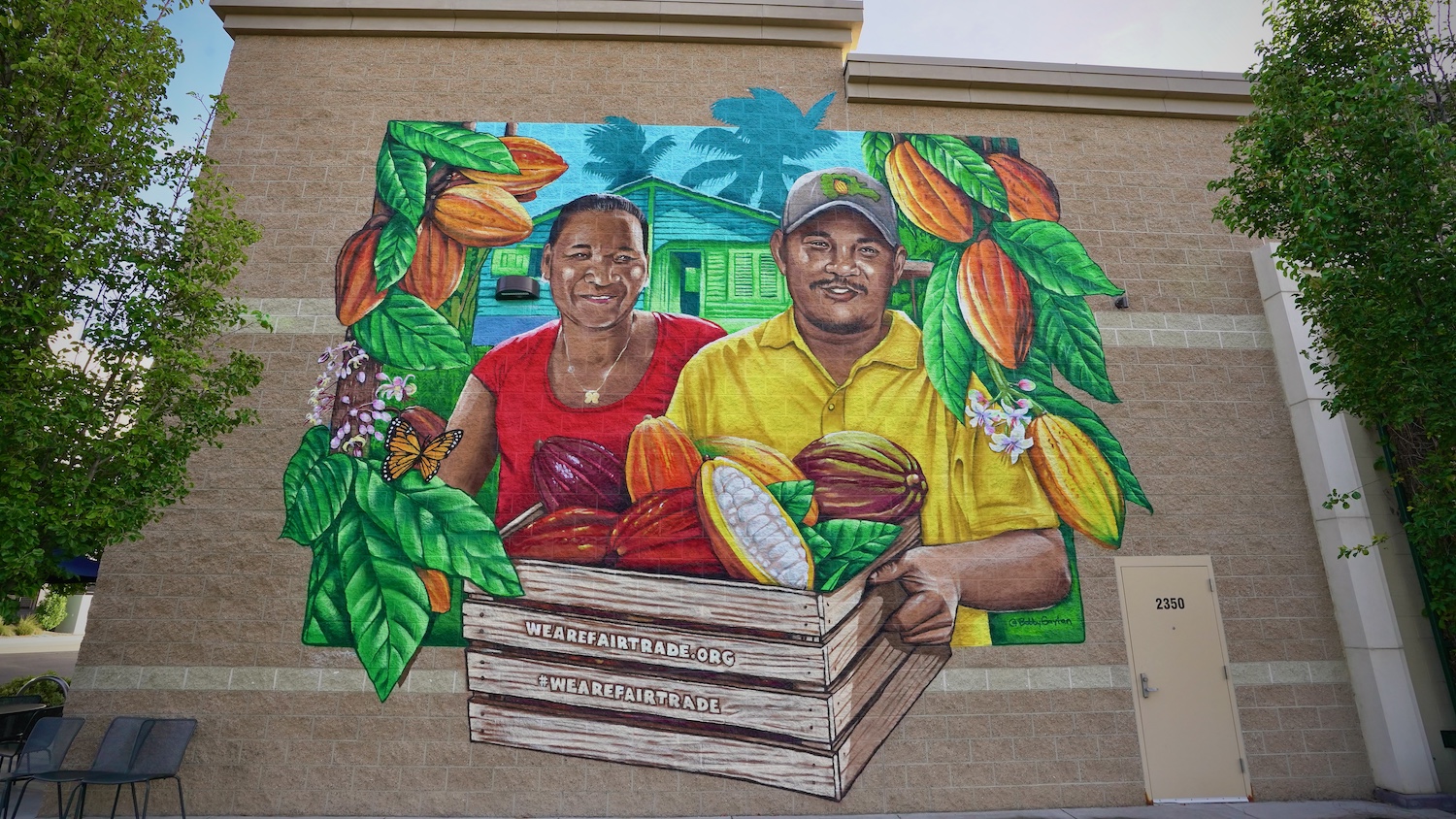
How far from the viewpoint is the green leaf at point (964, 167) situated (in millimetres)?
8539

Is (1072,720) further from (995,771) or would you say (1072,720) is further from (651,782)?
(651,782)

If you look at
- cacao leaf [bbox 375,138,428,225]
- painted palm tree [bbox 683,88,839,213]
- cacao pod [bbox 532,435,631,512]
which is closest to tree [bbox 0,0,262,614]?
cacao leaf [bbox 375,138,428,225]

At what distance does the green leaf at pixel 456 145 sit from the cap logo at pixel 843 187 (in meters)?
3.27

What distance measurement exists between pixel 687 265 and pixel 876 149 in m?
2.52

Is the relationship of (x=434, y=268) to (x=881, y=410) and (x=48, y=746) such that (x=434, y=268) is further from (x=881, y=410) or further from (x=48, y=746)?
(x=48, y=746)

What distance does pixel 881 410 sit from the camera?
25.5ft

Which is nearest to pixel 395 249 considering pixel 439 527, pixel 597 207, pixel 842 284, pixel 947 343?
pixel 597 207

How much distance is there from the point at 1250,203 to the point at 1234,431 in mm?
2399

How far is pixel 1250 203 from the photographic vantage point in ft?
23.1

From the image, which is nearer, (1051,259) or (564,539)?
(564,539)

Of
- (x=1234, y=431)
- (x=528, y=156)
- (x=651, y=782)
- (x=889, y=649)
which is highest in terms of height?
(x=528, y=156)

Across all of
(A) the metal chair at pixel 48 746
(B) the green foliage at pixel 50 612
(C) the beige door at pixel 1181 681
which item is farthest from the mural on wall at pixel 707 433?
(B) the green foliage at pixel 50 612

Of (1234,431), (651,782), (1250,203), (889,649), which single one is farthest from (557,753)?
(1250,203)

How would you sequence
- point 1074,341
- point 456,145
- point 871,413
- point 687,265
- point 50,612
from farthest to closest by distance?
point 50,612 < point 456,145 < point 1074,341 < point 687,265 < point 871,413
